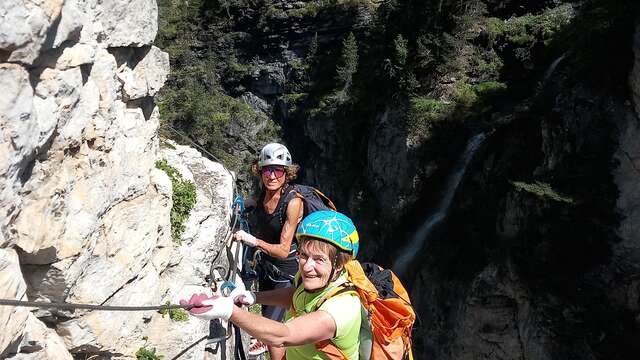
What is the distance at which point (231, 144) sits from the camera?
1747 inches

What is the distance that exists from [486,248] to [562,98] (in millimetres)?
5935

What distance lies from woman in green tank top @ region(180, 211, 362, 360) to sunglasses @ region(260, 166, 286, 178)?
2160mm

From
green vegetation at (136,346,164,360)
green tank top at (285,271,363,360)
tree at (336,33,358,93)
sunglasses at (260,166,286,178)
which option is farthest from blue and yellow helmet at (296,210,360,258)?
tree at (336,33,358,93)

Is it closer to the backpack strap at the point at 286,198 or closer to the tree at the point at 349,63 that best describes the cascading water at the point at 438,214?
the tree at the point at 349,63

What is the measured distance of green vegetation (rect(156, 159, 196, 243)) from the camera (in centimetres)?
817

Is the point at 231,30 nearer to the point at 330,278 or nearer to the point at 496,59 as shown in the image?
the point at 496,59

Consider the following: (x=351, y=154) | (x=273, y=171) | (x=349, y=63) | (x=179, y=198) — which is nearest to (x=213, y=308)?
(x=273, y=171)

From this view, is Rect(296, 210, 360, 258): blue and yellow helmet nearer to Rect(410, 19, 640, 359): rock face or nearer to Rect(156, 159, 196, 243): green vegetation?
Rect(156, 159, 196, 243): green vegetation

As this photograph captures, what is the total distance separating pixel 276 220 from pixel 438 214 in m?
20.0

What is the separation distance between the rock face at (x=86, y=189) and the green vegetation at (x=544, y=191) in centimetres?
1136

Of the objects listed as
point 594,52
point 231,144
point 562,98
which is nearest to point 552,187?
point 562,98

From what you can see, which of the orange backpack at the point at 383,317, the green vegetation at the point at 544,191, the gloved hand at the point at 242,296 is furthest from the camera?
the green vegetation at the point at 544,191

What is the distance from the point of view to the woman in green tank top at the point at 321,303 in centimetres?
288

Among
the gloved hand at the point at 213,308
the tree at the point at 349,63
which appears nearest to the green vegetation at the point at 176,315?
the gloved hand at the point at 213,308
